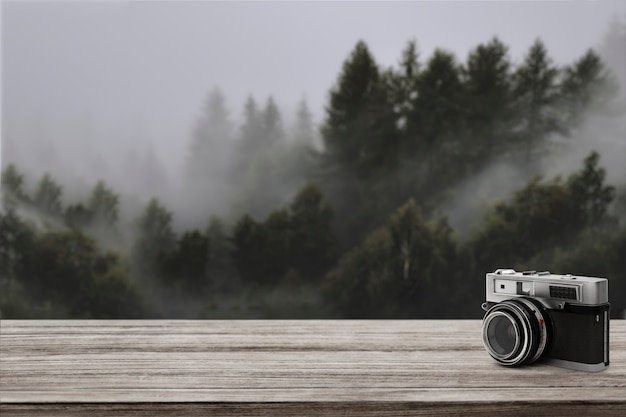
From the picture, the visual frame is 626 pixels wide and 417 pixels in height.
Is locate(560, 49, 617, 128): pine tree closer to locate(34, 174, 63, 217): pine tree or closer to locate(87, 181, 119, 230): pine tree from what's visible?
locate(87, 181, 119, 230): pine tree

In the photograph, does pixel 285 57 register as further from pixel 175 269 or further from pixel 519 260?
pixel 519 260

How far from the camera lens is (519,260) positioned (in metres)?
3.41

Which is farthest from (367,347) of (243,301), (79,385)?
(243,301)

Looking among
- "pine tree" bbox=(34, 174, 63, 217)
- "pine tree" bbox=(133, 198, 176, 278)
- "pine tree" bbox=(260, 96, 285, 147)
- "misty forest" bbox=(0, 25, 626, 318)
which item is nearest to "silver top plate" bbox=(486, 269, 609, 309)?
"misty forest" bbox=(0, 25, 626, 318)

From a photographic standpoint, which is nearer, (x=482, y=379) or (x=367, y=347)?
(x=482, y=379)

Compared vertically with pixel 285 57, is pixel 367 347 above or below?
below

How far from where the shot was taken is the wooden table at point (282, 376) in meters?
0.62

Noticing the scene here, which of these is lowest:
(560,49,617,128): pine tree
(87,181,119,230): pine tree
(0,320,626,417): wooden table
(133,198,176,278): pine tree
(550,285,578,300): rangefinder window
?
(0,320,626,417): wooden table

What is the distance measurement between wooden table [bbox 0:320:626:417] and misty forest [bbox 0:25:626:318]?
2.35 m

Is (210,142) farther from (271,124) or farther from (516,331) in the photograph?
(516,331)

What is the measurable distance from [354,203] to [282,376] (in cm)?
273

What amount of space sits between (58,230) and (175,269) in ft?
2.40

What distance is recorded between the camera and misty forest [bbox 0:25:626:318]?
11.0 feet

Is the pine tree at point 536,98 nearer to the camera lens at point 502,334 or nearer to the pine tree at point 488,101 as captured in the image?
the pine tree at point 488,101
